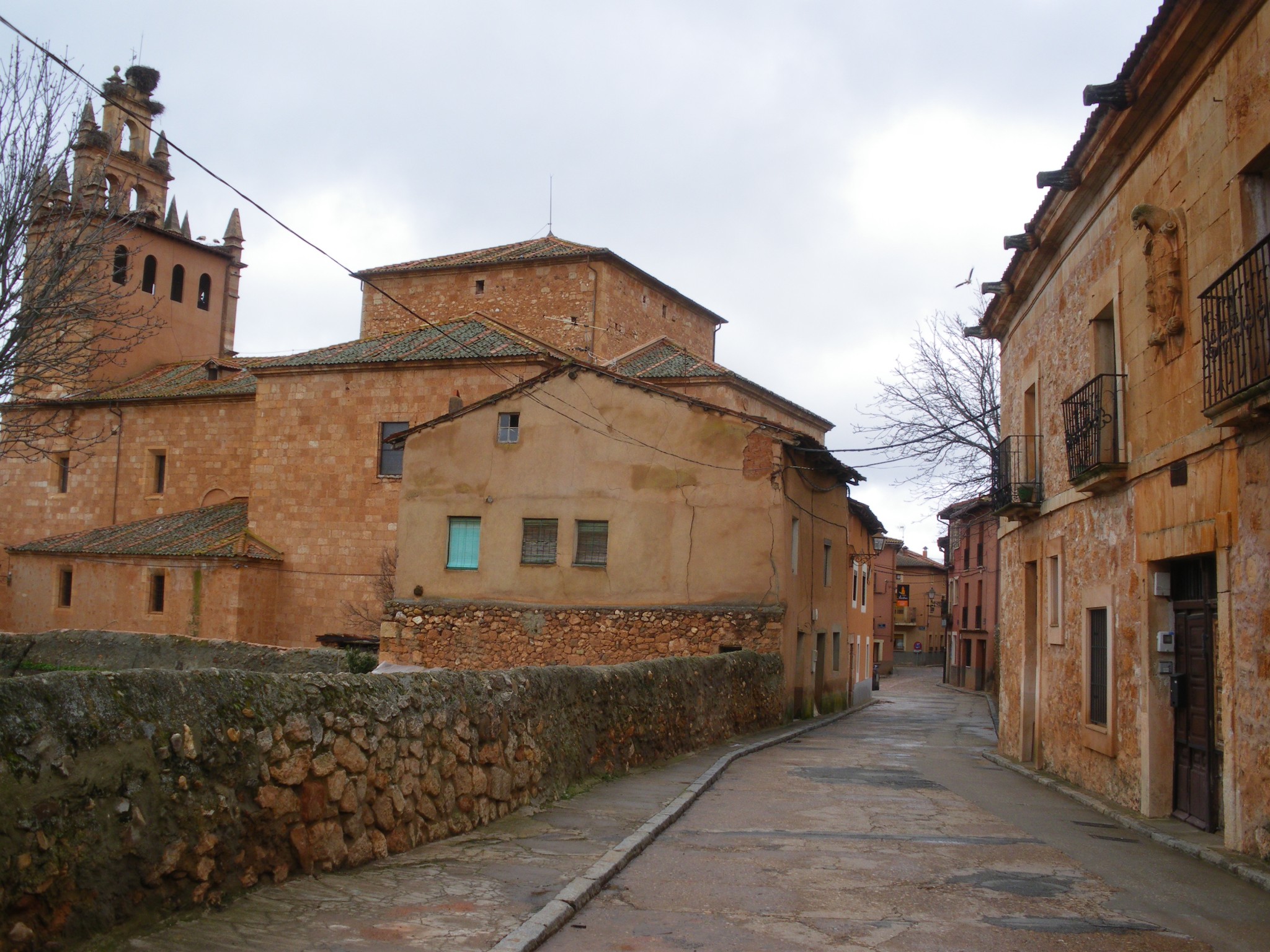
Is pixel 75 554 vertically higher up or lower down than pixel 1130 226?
lower down

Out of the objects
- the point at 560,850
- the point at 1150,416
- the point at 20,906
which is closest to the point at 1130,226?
the point at 1150,416

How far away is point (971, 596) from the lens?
50469 mm

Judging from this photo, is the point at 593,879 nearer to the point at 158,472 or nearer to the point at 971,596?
the point at 158,472

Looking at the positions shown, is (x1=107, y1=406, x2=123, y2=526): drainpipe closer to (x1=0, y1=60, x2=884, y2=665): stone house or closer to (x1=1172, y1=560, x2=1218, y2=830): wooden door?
(x1=0, y1=60, x2=884, y2=665): stone house

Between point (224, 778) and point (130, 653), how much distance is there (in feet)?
80.9

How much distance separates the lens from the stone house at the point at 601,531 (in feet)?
69.7

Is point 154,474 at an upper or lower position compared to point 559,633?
upper

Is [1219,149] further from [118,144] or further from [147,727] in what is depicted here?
[118,144]

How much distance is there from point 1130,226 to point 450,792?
840cm

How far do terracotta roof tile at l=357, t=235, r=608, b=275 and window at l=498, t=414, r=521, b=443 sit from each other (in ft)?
43.9

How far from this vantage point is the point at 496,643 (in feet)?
73.9

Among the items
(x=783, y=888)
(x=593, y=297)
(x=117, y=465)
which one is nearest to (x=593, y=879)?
(x=783, y=888)

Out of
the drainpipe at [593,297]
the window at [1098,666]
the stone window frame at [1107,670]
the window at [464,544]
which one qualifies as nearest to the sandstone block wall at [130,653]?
the window at [464,544]

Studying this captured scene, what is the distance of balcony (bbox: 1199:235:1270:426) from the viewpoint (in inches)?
298
